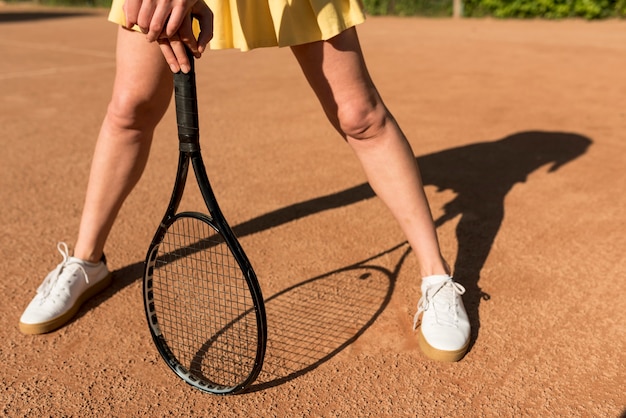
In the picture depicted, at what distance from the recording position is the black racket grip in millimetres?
1788

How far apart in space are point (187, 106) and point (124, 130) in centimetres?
64

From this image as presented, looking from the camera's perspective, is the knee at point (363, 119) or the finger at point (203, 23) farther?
the knee at point (363, 119)

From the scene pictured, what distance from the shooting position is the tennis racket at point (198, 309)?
1.74 metres

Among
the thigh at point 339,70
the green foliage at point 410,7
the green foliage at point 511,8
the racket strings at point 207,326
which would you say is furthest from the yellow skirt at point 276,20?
the green foliage at point 410,7

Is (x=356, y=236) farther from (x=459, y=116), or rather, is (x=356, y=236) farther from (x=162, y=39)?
(x=459, y=116)

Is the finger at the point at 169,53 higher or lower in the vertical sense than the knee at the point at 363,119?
higher

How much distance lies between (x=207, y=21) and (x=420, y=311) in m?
1.16

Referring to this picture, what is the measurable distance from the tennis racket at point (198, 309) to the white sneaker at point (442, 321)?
554mm

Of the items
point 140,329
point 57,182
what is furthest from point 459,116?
point 140,329

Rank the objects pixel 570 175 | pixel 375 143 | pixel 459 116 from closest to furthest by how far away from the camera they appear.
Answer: pixel 375 143 → pixel 570 175 → pixel 459 116

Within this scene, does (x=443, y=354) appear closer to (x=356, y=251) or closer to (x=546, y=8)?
(x=356, y=251)

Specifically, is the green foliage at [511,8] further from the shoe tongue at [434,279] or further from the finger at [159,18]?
the finger at [159,18]

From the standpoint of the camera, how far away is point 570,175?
3816mm

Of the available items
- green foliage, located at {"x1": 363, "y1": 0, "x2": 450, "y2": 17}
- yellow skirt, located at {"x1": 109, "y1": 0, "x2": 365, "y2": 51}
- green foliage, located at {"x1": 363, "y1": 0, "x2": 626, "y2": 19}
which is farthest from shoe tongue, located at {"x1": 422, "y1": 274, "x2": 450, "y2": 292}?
green foliage, located at {"x1": 363, "y1": 0, "x2": 450, "y2": 17}
